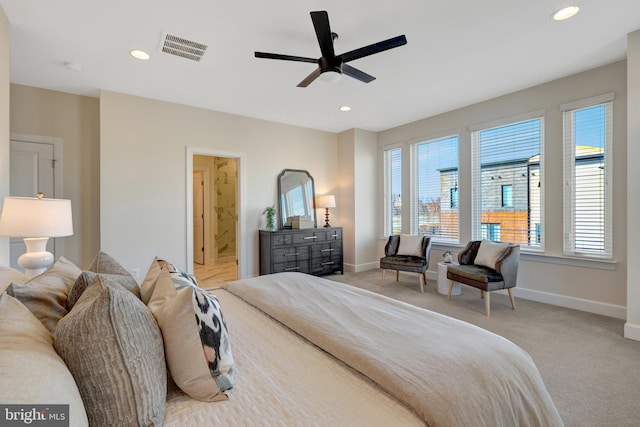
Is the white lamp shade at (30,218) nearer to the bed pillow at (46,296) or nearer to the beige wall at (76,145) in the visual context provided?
the bed pillow at (46,296)

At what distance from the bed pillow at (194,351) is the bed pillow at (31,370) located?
11.0 inches

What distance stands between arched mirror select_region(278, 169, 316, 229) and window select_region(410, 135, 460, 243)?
189 centimetres

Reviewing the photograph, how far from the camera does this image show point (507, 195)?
13.4 ft

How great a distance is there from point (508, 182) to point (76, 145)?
5.89m

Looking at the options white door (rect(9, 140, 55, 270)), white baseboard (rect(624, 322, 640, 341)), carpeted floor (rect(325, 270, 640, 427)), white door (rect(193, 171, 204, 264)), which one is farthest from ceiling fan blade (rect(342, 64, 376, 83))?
white door (rect(193, 171, 204, 264))

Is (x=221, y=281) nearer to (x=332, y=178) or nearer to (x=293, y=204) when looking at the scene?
(x=293, y=204)

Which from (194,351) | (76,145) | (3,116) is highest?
(76,145)

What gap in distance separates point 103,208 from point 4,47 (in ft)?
6.25

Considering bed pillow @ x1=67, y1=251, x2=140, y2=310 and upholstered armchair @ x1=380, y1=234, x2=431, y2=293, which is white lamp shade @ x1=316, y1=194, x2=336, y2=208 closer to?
upholstered armchair @ x1=380, y1=234, x2=431, y2=293

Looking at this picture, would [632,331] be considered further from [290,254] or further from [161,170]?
[161,170]

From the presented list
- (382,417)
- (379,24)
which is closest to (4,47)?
(379,24)

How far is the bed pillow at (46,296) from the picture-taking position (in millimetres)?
932

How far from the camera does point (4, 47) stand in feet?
7.38

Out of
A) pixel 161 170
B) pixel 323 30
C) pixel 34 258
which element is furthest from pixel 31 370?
pixel 161 170
